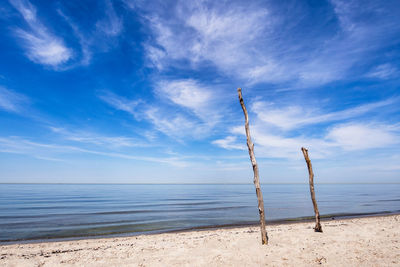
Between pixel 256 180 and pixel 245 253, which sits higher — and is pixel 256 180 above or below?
above

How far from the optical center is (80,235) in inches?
620

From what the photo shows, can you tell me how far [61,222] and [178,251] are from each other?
655 inches

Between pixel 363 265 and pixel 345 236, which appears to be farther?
pixel 345 236

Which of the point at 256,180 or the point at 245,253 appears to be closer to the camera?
the point at 245,253

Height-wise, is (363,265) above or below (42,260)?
above

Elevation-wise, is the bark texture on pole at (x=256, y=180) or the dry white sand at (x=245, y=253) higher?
the bark texture on pole at (x=256, y=180)

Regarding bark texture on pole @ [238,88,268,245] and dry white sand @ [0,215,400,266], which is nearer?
dry white sand @ [0,215,400,266]

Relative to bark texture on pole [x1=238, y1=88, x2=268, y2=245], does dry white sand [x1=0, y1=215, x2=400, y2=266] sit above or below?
below

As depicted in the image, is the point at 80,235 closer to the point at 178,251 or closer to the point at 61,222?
the point at 61,222

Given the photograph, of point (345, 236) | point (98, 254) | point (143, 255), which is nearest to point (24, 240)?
point (98, 254)

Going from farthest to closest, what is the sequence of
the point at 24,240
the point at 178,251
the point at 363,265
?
the point at 24,240
the point at 178,251
the point at 363,265

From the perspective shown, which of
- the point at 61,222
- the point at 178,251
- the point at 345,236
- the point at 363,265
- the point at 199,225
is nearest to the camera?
the point at 363,265

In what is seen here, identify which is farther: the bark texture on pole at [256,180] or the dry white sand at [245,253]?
the bark texture on pole at [256,180]

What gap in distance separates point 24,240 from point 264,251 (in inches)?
599
